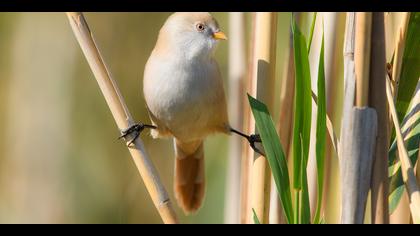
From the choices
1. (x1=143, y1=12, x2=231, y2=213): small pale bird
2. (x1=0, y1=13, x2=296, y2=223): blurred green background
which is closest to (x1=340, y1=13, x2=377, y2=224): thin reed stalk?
(x1=143, y1=12, x2=231, y2=213): small pale bird

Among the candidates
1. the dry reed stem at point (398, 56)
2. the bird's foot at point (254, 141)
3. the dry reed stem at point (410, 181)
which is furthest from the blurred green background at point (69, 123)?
the dry reed stem at point (410, 181)

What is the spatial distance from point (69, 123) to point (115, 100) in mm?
1401

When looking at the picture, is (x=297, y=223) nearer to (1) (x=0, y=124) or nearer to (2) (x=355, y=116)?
(2) (x=355, y=116)

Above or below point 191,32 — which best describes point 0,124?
below

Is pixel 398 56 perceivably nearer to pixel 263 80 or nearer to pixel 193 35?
pixel 263 80

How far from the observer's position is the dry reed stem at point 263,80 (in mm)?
1474

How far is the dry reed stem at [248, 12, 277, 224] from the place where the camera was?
1474mm

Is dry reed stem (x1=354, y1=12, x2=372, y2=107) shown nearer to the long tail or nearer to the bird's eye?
the bird's eye

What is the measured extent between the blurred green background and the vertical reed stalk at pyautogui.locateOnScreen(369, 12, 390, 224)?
1516 millimetres

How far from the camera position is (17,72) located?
2.87 m

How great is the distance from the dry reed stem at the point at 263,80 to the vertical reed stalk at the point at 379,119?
35 cm

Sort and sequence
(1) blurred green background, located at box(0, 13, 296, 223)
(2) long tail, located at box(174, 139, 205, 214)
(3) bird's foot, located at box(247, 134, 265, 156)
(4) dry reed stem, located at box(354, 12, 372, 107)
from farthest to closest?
(1) blurred green background, located at box(0, 13, 296, 223) < (2) long tail, located at box(174, 139, 205, 214) < (3) bird's foot, located at box(247, 134, 265, 156) < (4) dry reed stem, located at box(354, 12, 372, 107)
